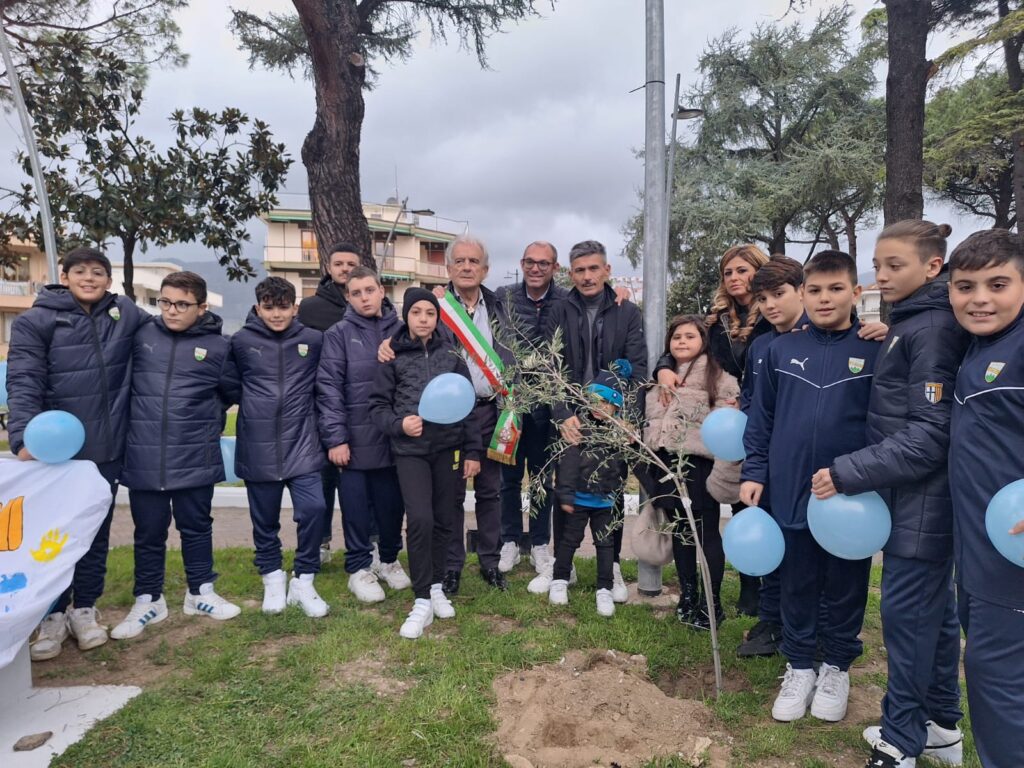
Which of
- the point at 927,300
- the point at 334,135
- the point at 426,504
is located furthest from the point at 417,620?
the point at 334,135

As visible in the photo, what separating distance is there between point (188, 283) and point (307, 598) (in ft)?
7.03

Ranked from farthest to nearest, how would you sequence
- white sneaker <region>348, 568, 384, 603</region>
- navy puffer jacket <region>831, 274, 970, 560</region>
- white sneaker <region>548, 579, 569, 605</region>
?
1. white sneaker <region>348, 568, 384, 603</region>
2. white sneaker <region>548, 579, 569, 605</region>
3. navy puffer jacket <region>831, 274, 970, 560</region>

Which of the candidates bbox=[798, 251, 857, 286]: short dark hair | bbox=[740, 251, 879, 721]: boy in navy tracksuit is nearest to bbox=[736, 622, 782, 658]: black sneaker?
bbox=[740, 251, 879, 721]: boy in navy tracksuit

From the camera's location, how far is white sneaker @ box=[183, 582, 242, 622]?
425 cm

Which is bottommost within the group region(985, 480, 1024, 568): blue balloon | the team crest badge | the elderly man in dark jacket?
region(985, 480, 1024, 568): blue balloon

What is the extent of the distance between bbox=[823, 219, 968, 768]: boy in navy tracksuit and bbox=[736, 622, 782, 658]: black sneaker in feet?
3.00

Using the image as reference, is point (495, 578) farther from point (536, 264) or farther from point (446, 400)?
point (536, 264)

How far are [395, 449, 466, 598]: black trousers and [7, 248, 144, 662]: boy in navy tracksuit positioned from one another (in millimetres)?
1721

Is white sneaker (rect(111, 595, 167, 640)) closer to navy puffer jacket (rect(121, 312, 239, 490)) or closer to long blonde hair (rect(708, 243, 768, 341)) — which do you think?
navy puffer jacket (rect(121, 312, 239, 490))

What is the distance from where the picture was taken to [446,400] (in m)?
3.85

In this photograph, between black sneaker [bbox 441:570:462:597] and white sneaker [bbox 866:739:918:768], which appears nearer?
white sneaker [bbox 866:739:918:768]

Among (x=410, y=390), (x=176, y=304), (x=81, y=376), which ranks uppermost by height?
(x=176, y=304)

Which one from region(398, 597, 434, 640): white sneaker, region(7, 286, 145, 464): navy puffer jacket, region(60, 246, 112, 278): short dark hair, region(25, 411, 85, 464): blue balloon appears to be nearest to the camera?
region(25, 411, 85, 464): blue balloon

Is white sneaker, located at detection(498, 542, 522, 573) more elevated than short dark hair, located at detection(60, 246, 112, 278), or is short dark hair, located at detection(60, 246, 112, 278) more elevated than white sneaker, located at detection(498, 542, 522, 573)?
short dark hair, located at detection(60, 246, 112, 278)
